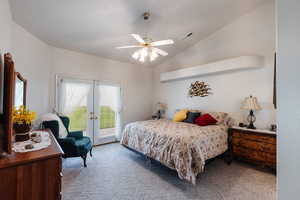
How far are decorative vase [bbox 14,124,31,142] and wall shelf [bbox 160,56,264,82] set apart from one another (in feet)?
12.9

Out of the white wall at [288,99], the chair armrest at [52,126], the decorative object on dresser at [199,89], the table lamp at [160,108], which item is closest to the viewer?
the white wall at [288,99]

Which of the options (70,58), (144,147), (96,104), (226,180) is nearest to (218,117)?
(226,180)

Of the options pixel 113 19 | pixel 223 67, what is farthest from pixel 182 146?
pixel 113 19

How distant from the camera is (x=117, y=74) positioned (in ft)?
15.5

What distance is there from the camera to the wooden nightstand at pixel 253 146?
2.60m

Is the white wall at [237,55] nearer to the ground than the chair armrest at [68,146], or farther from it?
farther from it

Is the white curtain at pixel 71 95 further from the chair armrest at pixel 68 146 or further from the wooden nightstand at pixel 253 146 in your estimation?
the wooden nightstand at pixel 253 146

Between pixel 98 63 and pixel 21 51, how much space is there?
1.90m

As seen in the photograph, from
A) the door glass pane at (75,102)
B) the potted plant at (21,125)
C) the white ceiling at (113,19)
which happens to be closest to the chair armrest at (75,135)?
the door glass pane at (75,102)

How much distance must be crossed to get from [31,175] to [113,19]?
284cm

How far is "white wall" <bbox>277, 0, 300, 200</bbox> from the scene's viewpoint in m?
1.15

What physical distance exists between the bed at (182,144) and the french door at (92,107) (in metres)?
1.27

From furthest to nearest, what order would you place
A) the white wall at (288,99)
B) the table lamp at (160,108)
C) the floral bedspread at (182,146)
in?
the table lamp at (160,108) < the floral bedspread at (182,146) < the white wall at (288,99)

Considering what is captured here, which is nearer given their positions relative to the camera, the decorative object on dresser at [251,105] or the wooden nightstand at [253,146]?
the wooden nightstand at [253,146]
